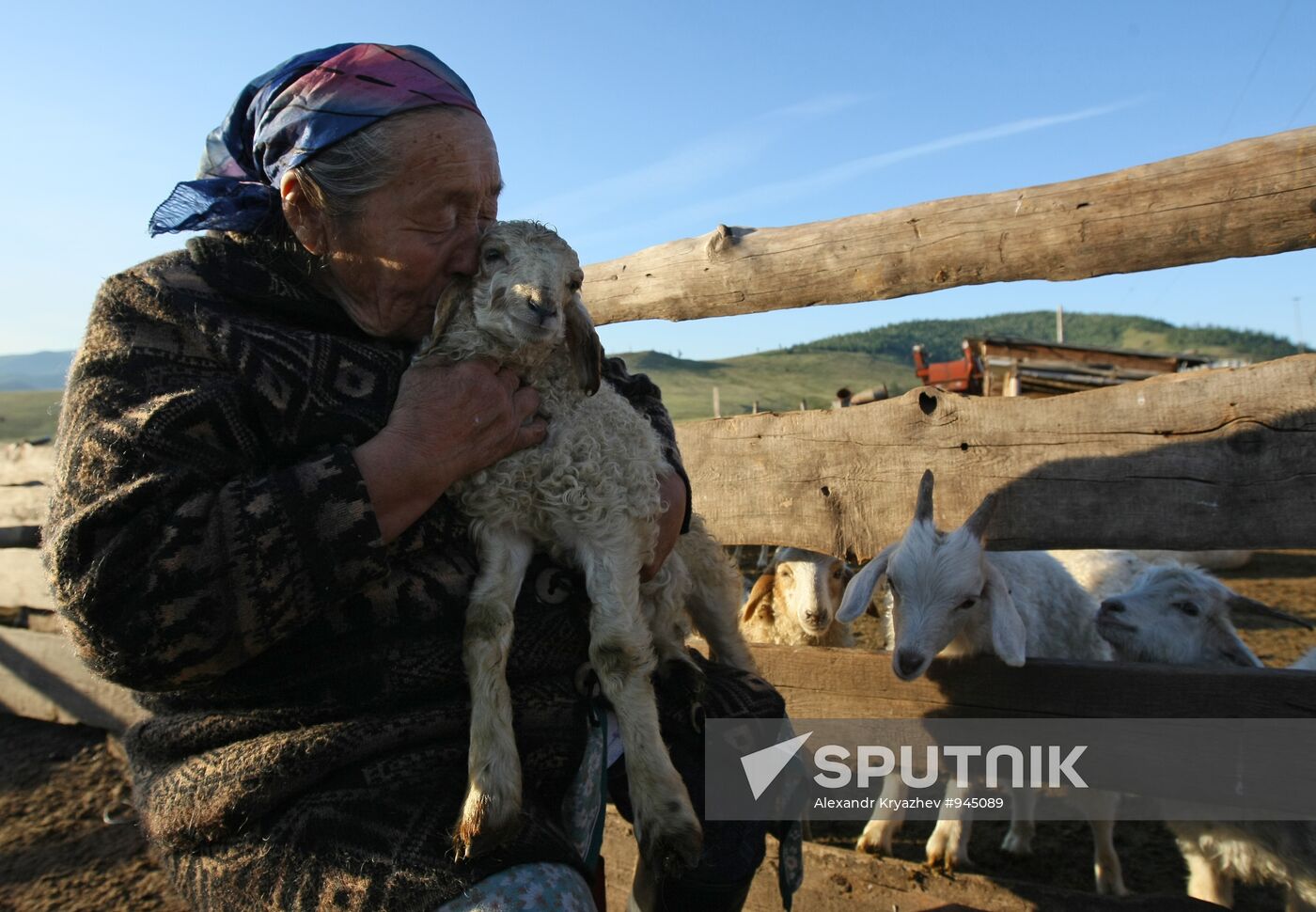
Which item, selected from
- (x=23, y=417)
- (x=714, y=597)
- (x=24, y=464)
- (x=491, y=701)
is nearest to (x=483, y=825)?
(x=491, y=701)

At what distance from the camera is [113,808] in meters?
3.87

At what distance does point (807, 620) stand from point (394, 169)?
2.77m

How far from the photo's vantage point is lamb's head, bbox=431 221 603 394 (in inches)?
68.0

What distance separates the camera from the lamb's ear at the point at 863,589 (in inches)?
104

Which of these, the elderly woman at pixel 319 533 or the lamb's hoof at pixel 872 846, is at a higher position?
the elderly woman at pixel 319 533

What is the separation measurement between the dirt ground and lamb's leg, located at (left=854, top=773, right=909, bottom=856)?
148 millimetres

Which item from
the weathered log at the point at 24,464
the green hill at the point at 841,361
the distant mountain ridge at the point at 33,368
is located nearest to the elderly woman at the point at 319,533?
the weathered log at the point at 24,464

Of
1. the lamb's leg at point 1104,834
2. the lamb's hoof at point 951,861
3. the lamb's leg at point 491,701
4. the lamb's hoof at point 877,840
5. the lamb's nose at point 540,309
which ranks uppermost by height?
the lamb's nose at point 540,309

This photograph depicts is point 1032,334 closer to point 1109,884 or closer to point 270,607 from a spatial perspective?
point 1109,884

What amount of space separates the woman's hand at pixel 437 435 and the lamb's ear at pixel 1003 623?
1377 mm

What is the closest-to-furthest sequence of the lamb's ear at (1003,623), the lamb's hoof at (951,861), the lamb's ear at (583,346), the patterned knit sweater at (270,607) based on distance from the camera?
the patterned knit sweater at (270,607), the lamb's ear at (583,346), the lamb's ear at (1003,623), the lamb's hoof at (951,861)

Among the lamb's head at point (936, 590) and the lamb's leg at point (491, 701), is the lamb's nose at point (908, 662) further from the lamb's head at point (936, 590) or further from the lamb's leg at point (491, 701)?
the lamb's leg at point (491, 701)

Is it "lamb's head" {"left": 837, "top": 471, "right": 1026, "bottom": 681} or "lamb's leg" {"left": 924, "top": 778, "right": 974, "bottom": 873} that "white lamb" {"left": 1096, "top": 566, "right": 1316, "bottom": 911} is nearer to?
"lamb's head" {"left": 837, "top": 471, "right": 1026, "bottom": 681}

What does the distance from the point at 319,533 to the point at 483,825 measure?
539 millimetres
